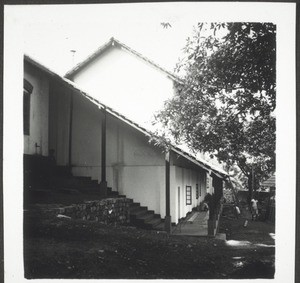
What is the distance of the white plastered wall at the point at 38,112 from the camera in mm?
10702

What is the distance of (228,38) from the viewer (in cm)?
572

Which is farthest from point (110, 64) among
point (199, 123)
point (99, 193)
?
point (199, 123)

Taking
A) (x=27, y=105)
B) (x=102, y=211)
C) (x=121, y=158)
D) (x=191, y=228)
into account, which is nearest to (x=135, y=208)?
(x=121, y=158)

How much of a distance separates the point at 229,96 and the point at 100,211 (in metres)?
5.46

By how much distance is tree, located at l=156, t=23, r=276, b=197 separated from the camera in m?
5.59

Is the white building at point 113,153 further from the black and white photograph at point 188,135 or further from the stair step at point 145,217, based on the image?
the black and white photograph at point 188,135

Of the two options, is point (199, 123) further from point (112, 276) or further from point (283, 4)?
point (112, 276)

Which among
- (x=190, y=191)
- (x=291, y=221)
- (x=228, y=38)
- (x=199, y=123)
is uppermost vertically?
(x=228, y=38)

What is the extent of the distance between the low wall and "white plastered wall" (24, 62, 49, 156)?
2614 millimetres

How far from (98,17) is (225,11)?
181 centimetres

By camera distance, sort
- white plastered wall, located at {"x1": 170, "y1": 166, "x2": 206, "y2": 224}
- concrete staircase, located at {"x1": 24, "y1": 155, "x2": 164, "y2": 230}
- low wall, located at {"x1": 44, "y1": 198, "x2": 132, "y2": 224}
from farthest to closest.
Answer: white plastered wall, located at {"x1": 170, "y1": 166, "x2": 206, "y2": 224} → concrete staircase, located at {"x1": 24, "y1": 155, "x2": 164, "y2": 230} → low wall, located at {"x1": 44, "y1": 198, "x2": 132, "y2": 224}

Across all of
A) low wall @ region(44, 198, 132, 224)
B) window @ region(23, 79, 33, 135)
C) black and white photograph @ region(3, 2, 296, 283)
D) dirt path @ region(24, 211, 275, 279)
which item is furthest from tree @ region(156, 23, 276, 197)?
window @ region(23, 79, 33, 135)

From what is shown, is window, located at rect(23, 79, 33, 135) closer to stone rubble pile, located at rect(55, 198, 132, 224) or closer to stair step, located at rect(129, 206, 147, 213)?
stone rubble pile, located at rect(55, 198, 132, 224)

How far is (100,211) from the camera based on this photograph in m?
10.1
